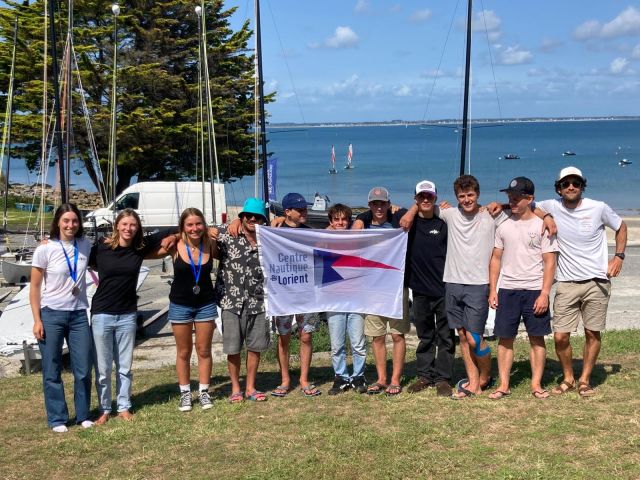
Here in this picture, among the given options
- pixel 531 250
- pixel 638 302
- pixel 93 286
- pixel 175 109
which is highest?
pixel 175 109

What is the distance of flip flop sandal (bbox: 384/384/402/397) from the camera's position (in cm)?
697

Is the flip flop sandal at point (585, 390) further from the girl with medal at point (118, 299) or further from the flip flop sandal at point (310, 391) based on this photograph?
the girl with medal at point (118, 299)

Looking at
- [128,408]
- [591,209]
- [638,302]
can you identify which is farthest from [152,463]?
[638,302]

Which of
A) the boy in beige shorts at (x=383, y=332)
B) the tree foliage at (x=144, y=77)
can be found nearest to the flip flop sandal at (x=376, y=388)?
the boy in beige shorts at (x=383, y=332)

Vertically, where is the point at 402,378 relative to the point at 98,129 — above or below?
below

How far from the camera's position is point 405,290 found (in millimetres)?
7129

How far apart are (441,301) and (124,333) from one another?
286cm

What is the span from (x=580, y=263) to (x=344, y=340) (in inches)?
→ 88.8

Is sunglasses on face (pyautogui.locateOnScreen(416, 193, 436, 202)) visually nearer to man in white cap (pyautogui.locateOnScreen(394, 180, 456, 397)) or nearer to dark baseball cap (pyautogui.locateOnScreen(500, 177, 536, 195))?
man in white cap (pyautogui.locateOnScreen(394, 180, 456, 397))

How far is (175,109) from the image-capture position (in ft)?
106

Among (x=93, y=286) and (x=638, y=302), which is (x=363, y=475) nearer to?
(x=93, y=286)

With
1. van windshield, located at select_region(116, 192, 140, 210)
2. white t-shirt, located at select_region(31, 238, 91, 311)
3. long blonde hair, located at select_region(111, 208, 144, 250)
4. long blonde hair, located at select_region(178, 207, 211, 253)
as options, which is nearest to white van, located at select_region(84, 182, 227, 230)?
van windshield, located at select_region(116, 192, 140, 210)

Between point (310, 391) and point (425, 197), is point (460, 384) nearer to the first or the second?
point (310, 391)

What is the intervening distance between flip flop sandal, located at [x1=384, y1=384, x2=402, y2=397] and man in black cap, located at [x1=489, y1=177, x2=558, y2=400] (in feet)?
2.85
